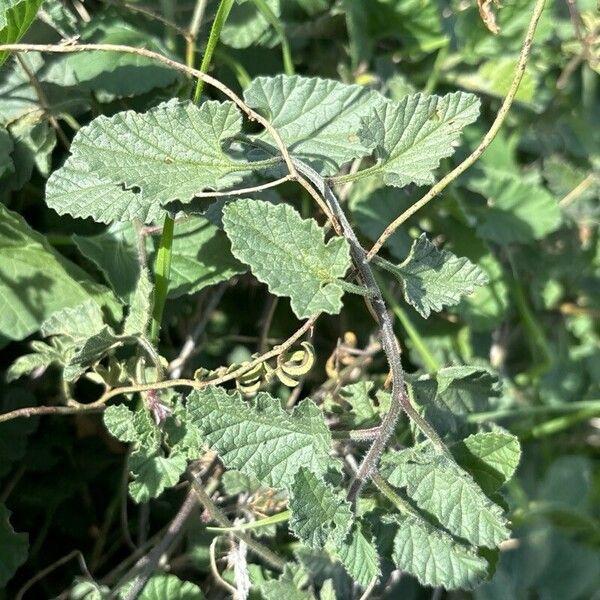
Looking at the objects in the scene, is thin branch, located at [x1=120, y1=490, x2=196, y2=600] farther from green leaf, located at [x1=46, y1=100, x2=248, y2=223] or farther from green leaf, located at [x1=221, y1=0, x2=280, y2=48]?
green leaf, located at [x1=221, y1=0, x2=280, y2=48]

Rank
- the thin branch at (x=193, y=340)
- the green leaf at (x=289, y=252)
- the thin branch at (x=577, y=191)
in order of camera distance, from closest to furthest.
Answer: the green leaf at (x=289, y=252) → the thin branch at (x=193, y=340) → the thin branch at (x=577, y=191)

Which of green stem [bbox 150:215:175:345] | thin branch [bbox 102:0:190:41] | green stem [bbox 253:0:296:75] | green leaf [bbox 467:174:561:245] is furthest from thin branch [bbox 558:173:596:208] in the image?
green stem [bbox 150:215:175:345]

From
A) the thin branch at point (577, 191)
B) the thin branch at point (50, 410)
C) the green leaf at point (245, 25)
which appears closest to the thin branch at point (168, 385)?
the thin branch at point (50, 410)

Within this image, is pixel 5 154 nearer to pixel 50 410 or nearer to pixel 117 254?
pixel 117 254

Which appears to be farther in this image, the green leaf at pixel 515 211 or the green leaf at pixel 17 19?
the green leaf at pixel 515 211

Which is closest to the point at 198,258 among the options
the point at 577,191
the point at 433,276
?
the point at 433,276

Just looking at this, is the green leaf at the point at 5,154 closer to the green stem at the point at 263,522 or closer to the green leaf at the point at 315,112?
the green leaf at the point at 315,112
